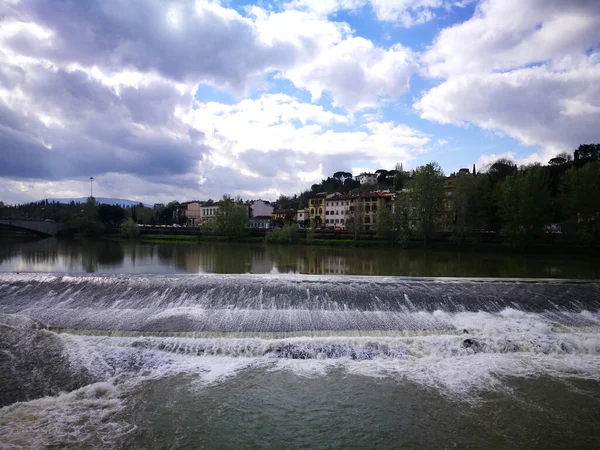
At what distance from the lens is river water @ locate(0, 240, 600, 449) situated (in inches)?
292

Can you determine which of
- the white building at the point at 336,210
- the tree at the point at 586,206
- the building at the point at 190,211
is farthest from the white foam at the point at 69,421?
the building at the point at 190,211

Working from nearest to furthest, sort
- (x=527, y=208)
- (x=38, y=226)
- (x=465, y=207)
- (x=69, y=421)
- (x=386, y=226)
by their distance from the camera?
(x=69, y=421) < (x=527, y=208) < (x=465, y=207) < (x=386, y=226) < (x=38, y=226)

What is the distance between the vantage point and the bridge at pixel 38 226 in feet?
223

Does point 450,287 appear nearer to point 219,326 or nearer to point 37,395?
point 219,326

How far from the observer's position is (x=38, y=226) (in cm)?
7169

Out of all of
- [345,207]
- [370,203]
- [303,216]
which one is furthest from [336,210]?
[303,216]

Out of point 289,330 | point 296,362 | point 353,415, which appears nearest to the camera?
point 353,415

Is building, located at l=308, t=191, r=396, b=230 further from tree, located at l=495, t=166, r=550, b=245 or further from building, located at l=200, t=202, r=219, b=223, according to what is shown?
building, located at l=200, t=202, r=219, b=223

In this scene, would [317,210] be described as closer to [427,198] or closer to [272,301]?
[427,198]

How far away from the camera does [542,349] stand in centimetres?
1169

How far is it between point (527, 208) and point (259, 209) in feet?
268

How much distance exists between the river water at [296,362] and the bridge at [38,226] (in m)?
62.8

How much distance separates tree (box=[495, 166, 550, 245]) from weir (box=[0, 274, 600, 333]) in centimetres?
2585

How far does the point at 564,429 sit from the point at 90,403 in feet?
32.8
